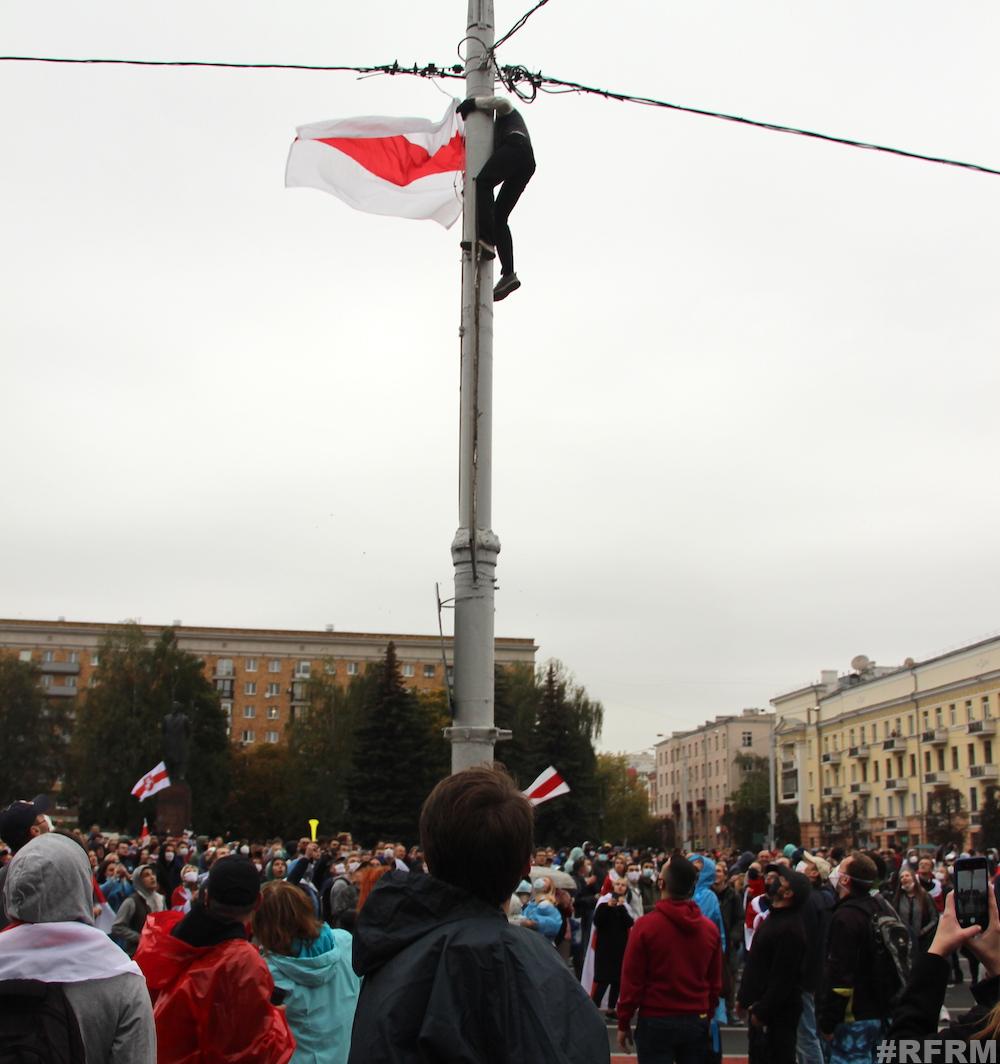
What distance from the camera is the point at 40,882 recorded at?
11.5 ft

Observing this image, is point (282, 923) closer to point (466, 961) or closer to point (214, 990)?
point (214, 990)

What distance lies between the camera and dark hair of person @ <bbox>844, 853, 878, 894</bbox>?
7.92 metres

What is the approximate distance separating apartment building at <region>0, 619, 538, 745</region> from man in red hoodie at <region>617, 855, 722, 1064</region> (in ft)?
330

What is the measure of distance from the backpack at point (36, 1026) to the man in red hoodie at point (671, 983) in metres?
4.54

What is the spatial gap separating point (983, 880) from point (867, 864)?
5.47 m

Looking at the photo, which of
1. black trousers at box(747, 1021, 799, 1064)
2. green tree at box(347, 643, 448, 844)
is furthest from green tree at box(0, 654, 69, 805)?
black trousers at box(747, 1021, 799, 1064)

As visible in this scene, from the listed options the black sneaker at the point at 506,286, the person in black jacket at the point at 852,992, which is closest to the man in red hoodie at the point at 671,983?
the person in black jacket at the point at 852,992

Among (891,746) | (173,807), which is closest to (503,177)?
(173,807)

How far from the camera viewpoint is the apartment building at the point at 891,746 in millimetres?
79438

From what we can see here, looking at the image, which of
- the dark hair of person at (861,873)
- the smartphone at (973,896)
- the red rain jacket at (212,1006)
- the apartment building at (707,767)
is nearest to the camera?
the smartphone at (973,896)

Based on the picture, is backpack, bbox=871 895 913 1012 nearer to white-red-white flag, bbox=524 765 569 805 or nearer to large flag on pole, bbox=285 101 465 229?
white-red-white flag, bbox=524 765 569 805

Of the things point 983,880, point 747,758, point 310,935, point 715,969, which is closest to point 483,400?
point 310,935

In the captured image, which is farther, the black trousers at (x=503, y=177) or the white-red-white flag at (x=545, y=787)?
the white-red-white flag at (x=545, y=787)

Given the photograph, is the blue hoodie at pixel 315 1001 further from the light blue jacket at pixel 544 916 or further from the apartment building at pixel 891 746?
the apartment building at pixel 891 746
